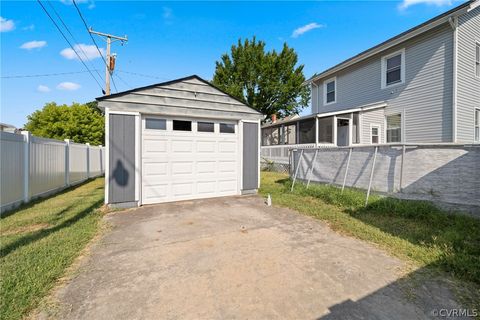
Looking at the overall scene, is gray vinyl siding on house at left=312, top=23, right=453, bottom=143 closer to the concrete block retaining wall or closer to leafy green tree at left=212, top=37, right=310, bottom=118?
the concrete block retaining wall

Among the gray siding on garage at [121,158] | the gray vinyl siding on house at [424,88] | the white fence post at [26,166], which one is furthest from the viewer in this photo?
the gray vinyl siding on house at [424,88]

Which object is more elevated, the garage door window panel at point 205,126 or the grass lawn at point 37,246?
the garage door window panel at point 205,126

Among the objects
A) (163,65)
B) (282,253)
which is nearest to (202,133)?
(282,253)

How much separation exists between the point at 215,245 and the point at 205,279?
0.99 meters

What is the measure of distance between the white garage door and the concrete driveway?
7.06 ft

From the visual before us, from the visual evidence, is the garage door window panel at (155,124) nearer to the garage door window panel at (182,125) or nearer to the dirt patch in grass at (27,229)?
the garage door window panel at (182,125)

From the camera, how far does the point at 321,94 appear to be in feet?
49.7

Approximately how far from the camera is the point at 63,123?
891 inches

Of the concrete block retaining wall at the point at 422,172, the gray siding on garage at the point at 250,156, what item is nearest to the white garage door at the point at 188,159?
the gray siding on garage at the point at 250,156

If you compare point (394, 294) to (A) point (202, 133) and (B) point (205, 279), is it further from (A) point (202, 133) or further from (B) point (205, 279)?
(A) point (202, 133)

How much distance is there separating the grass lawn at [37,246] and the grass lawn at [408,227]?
4400mm

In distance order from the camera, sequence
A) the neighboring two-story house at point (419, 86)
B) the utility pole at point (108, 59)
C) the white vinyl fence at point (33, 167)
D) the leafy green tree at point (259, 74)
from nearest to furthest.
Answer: the white vinyl fence at point (33, 167) < the neighboring two-story house at point (419, 86) < the utility pole at point (108, 59) < the leafy green tree at point (259, 74)

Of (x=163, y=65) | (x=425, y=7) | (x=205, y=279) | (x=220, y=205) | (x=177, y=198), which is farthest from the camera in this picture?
(x=163, y=65)

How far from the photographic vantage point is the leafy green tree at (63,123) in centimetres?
2241
